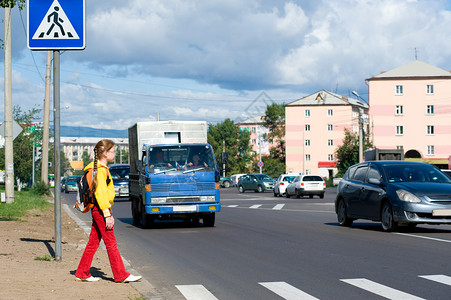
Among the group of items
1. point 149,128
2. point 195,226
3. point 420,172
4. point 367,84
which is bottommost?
point 195,226

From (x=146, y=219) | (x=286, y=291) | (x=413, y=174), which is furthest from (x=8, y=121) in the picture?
(x=286, y=291)

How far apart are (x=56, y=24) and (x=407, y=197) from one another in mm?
8564

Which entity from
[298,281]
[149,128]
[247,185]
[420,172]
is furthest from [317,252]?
[247,185]

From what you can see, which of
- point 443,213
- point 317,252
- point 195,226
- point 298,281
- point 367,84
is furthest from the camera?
point 367,84

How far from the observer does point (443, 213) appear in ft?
47.9

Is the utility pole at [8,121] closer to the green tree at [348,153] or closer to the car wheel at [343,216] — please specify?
the car wheel at [343,216]

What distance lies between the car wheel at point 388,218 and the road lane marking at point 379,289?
22.9 ft

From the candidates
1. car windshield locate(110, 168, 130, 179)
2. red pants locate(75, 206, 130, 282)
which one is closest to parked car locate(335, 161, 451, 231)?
red pants locate(75, 206, 130, 282)

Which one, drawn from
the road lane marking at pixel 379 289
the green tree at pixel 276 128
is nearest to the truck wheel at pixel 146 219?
the road lane marking at pixel 379 289

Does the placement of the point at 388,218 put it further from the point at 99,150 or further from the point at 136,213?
the point at 99,150

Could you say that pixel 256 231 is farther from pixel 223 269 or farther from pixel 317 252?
pixel 223 269

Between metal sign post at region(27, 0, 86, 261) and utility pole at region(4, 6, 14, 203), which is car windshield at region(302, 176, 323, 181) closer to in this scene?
utility pole at region(4, 6, 14, 203)

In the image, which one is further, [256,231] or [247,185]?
[247,185]

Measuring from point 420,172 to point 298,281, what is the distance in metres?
8.59
